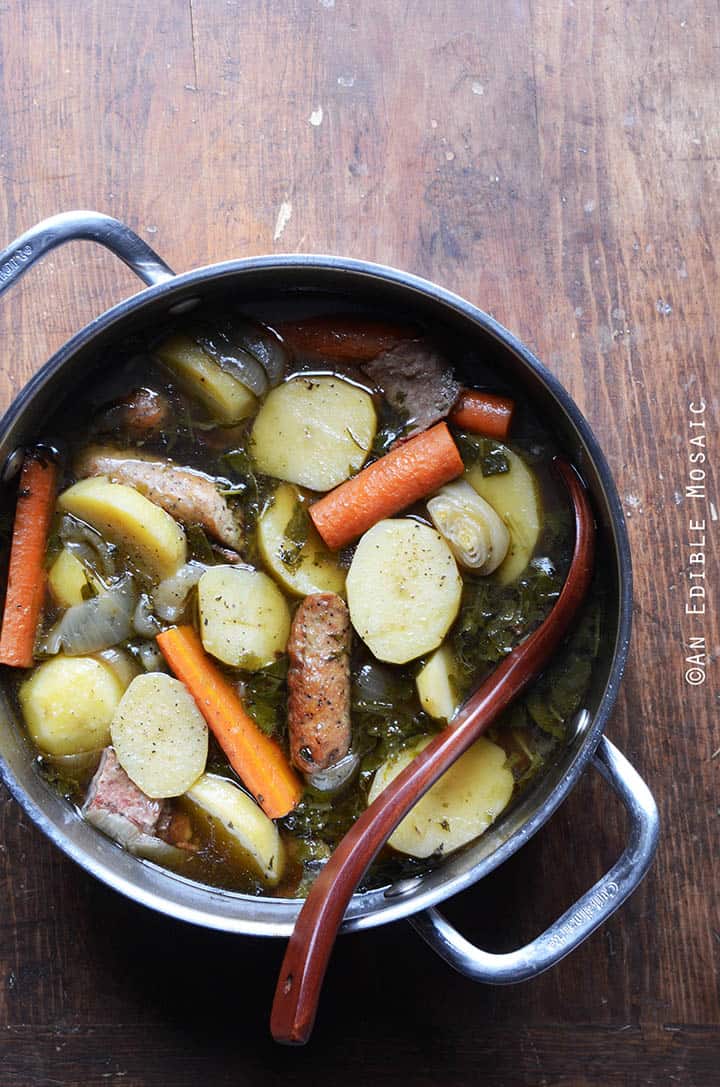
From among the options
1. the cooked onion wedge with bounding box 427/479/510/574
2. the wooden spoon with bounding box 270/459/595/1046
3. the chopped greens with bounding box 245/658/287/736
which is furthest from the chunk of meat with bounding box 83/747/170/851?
the cooked onion wedge with bounding box 427/479/510/574

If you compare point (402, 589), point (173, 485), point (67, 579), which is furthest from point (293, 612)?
point (67, 579)

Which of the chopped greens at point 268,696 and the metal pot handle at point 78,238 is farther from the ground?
the metal pot handle at point 78,238

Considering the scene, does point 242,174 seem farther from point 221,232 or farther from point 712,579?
point 712,579

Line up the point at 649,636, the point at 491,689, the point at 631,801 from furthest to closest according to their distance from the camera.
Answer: the point at 649,636
the point at 491,689
the point at 631,801

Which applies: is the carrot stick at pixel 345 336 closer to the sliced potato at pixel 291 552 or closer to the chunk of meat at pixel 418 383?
the chunk of meat at pixel 418 383

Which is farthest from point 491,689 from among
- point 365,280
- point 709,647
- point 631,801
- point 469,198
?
point 469,198

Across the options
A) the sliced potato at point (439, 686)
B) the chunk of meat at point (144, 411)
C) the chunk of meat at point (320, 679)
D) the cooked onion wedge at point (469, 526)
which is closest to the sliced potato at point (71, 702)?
the chunk of meat at point (320, 679)
